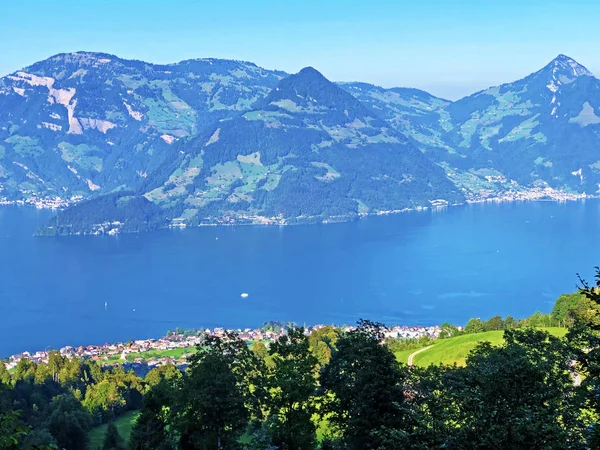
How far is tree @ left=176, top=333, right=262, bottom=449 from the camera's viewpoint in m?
20.0

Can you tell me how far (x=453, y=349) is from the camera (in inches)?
1992

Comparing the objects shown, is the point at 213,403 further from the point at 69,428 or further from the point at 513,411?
the point at 69,428

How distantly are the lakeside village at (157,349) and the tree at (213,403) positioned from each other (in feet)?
209

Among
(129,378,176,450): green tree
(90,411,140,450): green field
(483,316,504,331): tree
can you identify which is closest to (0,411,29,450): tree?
(129,378,176,450): green tree

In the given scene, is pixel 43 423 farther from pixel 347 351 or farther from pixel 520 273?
pixel 520 273

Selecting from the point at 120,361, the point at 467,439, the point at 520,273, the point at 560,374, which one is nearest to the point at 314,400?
the point at 560,374

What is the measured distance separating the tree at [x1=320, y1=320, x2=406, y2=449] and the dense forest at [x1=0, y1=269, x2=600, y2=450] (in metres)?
0.04

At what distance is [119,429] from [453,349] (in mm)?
26109

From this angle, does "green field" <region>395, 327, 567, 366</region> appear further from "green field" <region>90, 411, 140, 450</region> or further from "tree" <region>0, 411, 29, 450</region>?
"tree" <region>0, 411, 29, 450</region>

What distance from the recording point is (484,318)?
363 feet

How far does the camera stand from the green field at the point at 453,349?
1875 inches

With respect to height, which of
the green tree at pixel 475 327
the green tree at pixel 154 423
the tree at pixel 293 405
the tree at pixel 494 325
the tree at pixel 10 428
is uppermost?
the tree at pixel 10 428

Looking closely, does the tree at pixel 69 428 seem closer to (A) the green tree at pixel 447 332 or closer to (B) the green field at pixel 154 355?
(A) the green tree at pixel 447 332

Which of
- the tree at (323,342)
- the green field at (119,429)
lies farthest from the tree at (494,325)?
the green field at (119,429)
